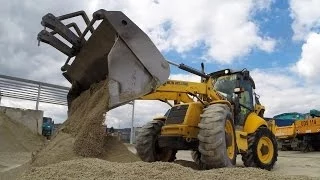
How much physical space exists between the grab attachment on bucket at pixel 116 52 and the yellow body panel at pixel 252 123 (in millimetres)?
4479

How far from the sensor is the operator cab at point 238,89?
33.8 ft

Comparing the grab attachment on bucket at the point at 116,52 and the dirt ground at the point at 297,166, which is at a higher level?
the grab attachment on bucket at the point at 116,52

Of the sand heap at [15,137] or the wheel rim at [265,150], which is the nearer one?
the wheel rim at [265,150]

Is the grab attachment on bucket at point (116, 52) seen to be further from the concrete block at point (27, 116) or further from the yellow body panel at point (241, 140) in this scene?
the concrete block at point (27, 116)

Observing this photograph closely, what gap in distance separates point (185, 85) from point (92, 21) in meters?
3.08

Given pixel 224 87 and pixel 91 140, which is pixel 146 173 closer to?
pixel 91 140

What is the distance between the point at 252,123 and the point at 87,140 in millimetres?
5184

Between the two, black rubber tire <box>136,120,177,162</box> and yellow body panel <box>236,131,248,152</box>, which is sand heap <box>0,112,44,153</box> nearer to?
black rubber tire <box>136,120,177,162</box>

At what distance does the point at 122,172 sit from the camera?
17.7 feet

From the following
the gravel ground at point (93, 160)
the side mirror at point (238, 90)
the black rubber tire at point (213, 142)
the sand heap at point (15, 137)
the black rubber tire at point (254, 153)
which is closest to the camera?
the gravel ground at point (93, 160)

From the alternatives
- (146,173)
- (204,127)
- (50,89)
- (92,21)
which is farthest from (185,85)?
(50,89)

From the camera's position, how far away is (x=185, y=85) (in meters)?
9.02

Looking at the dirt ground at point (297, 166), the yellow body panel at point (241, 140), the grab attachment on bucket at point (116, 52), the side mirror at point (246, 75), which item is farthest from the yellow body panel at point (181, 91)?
the grab attachment on bucket at point (116, 52)

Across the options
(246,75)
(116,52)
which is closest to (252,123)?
(246,75)
